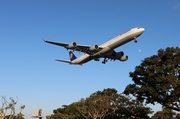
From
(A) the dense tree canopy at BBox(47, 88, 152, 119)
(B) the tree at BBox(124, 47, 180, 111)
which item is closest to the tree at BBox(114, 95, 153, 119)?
(A) the dense tree canopy at BBox(47, 88, 152, 119)

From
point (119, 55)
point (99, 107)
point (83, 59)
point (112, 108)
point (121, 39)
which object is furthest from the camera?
point (112, 108)

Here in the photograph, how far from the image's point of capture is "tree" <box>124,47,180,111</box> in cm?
4022

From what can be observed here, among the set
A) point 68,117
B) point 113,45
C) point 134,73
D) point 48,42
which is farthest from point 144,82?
point 68,117

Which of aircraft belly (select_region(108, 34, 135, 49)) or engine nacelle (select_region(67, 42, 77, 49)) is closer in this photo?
aircraft belly (select_region(108, 34, 135, 49))

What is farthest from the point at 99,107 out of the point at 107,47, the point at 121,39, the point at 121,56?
the point at 121,39

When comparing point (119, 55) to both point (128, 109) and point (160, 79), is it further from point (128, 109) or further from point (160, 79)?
point (128, 109)

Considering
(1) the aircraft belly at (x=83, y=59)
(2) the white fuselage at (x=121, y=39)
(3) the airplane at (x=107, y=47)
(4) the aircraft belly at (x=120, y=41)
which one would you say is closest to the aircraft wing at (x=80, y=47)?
(3) the airplane at (x=107, y=47)

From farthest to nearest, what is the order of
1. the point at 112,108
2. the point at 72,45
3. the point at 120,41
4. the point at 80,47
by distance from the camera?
1. the point at 112,108
2. the point at 80,47
3. the point at 72,45
4. the point at 120,41

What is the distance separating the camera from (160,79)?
40.3 meters

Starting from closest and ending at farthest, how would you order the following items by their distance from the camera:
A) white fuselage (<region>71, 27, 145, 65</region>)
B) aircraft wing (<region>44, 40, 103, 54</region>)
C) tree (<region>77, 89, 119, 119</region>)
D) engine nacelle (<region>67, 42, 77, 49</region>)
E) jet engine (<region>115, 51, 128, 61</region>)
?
white fuselage (<region>71, 27, 145, 65</region>) → engine nacelle (<region>67, 42, 77, 49</region>) → aircraft wing (<region>44, 40, 103, 54</region>) → jet engine (<region>115, 51, 128, 61</region>) → tree (<region>77, 89, 119, 119</region>)

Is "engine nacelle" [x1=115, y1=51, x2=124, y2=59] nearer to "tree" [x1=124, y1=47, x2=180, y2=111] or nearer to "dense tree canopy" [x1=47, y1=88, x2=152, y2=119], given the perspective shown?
"tree" [x1=124, y1=47, x2=180, y2=111]

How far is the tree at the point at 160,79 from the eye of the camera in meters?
40.2

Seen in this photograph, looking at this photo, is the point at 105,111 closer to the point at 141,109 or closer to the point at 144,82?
the point at 141,109

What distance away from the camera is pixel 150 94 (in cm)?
4212
